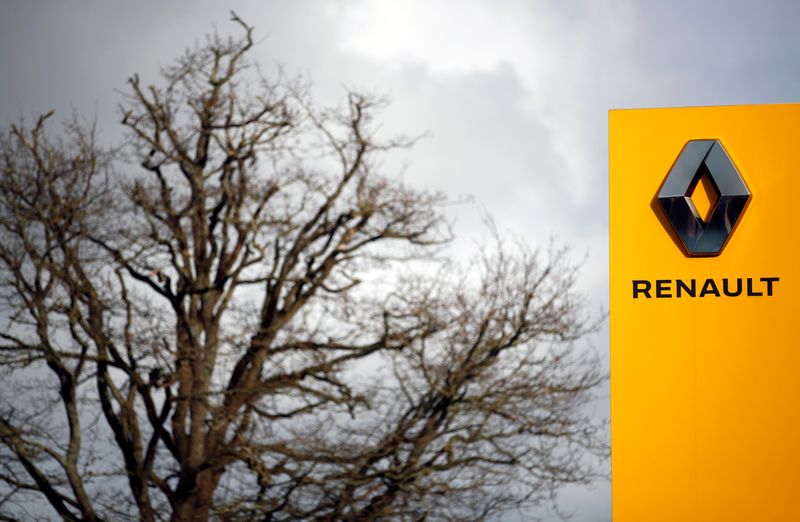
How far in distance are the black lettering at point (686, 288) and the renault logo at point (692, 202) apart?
168mm

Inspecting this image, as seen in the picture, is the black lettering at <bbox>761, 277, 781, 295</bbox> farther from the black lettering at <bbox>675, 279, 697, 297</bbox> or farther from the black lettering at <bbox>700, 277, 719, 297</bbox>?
→ the black lettering at <bbox>675, 279, 697, 297</bbox>

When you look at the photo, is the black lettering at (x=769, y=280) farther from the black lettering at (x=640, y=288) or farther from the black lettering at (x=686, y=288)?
the black lettering at (x=640, y=288)

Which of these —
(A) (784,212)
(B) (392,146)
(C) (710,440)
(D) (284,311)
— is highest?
(B) (392,146)

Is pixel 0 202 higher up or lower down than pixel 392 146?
lower down

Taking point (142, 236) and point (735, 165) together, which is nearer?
point (735, 165)

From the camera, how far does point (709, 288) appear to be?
5.58 meters

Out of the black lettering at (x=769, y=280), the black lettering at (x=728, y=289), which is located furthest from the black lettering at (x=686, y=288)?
the black lettering at (x=769, y=280)

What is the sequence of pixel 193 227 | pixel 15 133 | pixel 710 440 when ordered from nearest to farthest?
pixel 710 440
pixel 15 133
pixel 193 227

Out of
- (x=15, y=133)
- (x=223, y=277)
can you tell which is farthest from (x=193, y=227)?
(x=15, y=133)

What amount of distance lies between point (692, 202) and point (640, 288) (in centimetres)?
57

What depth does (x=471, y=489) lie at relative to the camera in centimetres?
1146

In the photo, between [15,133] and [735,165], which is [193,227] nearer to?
[15,133]

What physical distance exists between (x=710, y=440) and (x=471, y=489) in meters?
6.25

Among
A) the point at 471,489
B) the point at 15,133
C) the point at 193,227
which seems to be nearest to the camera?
the point at 471,489
